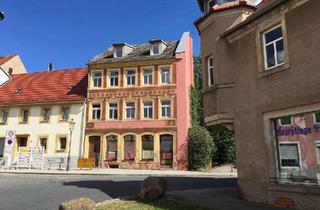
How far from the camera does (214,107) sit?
47.4 feet

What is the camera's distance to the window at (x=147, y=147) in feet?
117

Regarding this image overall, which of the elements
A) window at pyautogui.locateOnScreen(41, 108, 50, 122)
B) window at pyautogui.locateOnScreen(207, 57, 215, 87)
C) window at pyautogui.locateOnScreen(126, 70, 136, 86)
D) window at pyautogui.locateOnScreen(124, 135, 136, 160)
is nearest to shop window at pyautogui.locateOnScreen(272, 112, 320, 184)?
window at pyautogui.locateOnScreen(207, 57, 215, 87)

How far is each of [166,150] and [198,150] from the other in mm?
3099

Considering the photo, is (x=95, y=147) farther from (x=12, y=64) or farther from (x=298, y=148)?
(x=298, y=148)

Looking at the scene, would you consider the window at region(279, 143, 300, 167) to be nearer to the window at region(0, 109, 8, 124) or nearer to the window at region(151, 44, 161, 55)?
the window at region(151, 44, 161, 55)

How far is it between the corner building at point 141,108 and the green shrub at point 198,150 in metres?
0.59

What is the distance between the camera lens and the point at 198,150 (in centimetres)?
3434

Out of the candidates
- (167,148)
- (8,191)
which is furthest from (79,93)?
(8,191)

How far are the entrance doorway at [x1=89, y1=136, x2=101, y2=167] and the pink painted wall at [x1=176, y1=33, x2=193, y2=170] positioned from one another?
8116 mm

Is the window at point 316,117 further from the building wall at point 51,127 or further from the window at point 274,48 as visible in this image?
the building wall at point 51,127

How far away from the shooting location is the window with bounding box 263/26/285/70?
1199cm

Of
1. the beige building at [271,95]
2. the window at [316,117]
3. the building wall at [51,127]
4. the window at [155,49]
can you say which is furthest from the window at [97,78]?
the window at [316,117]

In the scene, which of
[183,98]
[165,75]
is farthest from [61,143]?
[183,98]

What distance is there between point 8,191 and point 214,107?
8.99 meters
